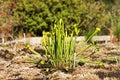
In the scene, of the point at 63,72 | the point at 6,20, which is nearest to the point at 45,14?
the point at 6,20

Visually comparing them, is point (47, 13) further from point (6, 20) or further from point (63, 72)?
point (63, 72)

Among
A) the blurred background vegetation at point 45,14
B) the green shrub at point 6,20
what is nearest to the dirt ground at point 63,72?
the green shrub at point 6,20

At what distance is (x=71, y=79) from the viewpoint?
573 centimetres

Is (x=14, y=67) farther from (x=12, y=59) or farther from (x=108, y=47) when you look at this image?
(x=108, y=47)

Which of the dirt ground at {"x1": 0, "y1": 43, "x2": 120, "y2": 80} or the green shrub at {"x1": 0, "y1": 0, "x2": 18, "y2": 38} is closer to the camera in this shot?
the dirt ground at {"x1": 0, "y1": 43, "x2": 120, "y2": 80}

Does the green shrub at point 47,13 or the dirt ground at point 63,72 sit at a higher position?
the green shrub at point 47,13

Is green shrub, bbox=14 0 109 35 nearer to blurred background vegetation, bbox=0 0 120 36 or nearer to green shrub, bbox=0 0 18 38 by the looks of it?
blurred background vegetation, bbox=0 0 120 36

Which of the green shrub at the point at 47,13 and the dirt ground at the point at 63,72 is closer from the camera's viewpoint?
the dirt ground at the point at 63,72

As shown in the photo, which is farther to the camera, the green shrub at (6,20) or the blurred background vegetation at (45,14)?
the blurred background vegetation at (45,14)

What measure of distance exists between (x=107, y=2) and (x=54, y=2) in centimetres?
829

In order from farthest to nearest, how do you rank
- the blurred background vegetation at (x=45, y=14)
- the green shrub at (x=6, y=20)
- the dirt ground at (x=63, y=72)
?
the blurred background vegetation at (x=45, y=14), the green shrub at (x=6, y=20), the dirt ground at (x=63, y=72)

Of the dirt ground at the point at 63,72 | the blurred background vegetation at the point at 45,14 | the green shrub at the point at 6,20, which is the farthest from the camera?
the blurred background vegetation at the point at 45,14

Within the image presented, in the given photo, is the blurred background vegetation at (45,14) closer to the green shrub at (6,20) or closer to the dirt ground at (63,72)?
the green shrub at (6,20)

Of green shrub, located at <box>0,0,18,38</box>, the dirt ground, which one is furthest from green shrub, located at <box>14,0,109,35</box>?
the dirt ground
